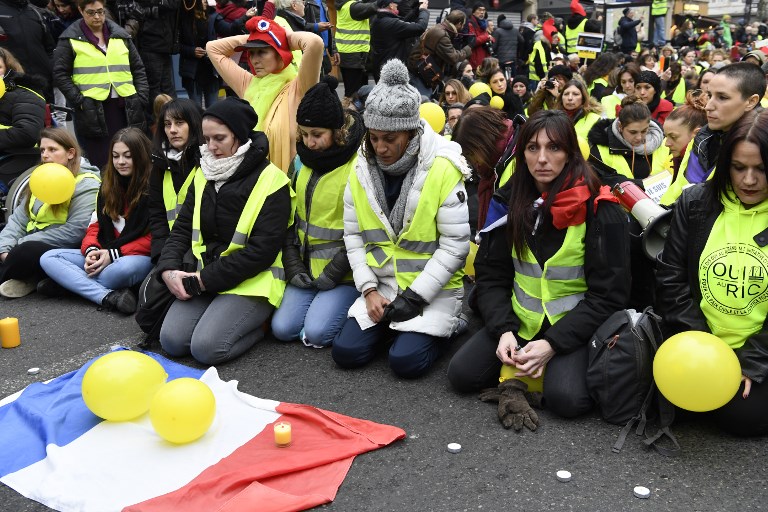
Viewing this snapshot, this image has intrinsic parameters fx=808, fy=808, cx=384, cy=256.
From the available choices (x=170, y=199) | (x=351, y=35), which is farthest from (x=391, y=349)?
(x=351, y=35)

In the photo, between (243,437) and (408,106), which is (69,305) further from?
(408,106)

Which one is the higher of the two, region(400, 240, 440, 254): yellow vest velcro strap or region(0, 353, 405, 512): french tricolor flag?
region(400, 240, 440, 254): yellow vest velcro strap

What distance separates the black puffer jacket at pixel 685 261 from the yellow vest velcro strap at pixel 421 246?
122cm

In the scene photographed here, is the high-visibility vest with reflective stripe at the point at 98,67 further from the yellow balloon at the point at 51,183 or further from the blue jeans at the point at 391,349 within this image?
the blue jeans at the point at 391,349

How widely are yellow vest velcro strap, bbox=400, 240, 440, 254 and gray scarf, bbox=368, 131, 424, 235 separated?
0.34 ft

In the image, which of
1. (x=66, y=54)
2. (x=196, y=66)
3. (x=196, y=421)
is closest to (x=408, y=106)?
(x=196, y=421)

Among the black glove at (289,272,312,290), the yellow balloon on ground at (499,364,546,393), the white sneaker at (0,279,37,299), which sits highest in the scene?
the black glove at (289,272,312,290)

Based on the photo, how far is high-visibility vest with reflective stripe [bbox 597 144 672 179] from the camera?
5996 millimetres

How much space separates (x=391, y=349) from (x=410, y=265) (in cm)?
48

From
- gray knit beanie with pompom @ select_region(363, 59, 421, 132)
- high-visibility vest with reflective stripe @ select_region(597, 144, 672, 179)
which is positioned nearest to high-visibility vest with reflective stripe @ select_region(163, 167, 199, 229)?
gray knit beanie with pompom @ select_region(363, 59, 421, 132)

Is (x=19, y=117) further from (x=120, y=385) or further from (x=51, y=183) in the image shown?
A: (x=120, y=385)

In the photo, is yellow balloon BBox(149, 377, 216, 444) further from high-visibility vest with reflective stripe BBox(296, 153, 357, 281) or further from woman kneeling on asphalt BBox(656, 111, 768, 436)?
woman kneeling on asphalt BBox(656, 111, 768, 436)

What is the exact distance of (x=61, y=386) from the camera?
4.21 metres

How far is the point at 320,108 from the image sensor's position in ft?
15.3
